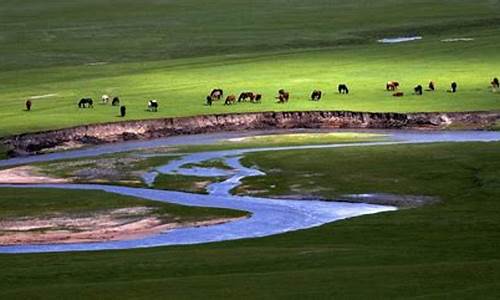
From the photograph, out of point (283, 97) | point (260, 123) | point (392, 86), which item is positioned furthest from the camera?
point (392, 86)

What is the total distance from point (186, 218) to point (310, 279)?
607 inches

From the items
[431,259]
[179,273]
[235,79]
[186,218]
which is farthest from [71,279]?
[235,79]

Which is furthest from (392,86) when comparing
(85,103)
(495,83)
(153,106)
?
(85,103)

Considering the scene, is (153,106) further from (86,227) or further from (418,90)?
(86,227)

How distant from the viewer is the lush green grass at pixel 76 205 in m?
46.0

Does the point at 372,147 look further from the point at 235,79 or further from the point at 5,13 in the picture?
the point at 5,13

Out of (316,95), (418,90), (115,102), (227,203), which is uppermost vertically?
(115,102)

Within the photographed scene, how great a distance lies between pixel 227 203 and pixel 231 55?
53.0 m

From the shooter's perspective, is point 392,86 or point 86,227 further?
point 392,86

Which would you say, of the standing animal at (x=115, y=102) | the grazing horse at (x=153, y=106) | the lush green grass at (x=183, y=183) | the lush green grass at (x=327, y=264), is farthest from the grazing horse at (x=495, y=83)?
the lush green grass at (x=327, y=264)

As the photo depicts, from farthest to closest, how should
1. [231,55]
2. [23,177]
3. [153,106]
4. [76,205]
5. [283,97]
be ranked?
[231,55] < [283,97] < [153,106] < [23,177] < [76,205]

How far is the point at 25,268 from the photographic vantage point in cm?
3519

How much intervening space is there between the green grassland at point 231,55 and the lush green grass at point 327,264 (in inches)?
1000

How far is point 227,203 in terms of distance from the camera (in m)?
48.4
